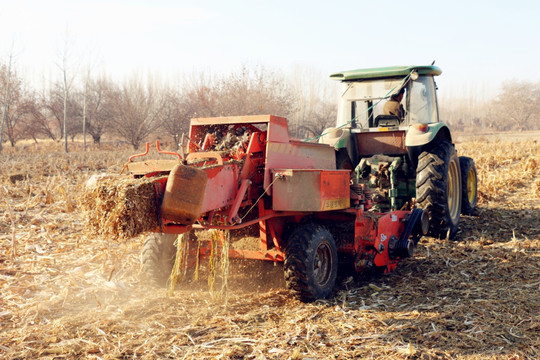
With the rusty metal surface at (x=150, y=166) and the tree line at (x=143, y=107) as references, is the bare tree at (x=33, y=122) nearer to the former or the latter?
the tree line at (x=143, y=107)

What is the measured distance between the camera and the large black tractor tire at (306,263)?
445 centimetres

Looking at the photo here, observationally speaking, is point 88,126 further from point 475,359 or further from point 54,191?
point 475,359

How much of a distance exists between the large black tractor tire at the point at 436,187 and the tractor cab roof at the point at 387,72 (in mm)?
1162

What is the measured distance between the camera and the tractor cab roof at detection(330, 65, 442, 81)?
7.47m

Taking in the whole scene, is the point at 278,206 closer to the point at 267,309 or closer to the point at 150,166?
the point at 267,309

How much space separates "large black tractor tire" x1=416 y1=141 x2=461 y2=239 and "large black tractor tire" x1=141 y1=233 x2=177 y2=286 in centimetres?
360

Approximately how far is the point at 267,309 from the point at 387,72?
4645 millimetres

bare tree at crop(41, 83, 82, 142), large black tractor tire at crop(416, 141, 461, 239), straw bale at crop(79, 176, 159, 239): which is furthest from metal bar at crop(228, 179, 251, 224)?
bare tree at crop(41, 83, 82, 142)

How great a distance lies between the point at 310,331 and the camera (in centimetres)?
383

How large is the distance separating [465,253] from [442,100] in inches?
3929

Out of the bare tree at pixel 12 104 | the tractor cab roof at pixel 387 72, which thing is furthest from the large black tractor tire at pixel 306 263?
the bare tree at pixel 12 104

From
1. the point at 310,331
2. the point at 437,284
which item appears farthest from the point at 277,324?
the point at 437,284

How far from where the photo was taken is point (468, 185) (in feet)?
28.8

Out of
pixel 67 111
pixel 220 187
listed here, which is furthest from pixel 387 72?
pixel 67 111
